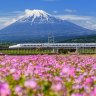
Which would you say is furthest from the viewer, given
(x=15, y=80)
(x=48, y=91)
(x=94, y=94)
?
(x=15, y=80)

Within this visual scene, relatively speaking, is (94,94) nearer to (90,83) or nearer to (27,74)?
(90,83)

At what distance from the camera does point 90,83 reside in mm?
4402

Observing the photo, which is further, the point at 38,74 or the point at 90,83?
the point at 38,74

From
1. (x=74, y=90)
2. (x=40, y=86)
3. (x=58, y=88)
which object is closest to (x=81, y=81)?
(x=74, y=90)

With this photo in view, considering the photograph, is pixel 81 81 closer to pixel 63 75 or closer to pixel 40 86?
pixel 63 75

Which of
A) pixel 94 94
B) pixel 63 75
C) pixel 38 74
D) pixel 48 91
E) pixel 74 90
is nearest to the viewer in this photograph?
pixel 94 94

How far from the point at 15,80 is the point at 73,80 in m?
0.69

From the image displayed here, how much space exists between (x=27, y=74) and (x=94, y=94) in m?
1.89

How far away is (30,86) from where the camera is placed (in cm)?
355

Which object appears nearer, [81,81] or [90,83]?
[90,83]

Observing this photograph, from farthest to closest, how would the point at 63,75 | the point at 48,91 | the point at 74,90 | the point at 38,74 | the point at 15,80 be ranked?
the point at 38,74 < the point at 63,75 < the point at 15,80 < the point at 74,90 < the point at 48,91

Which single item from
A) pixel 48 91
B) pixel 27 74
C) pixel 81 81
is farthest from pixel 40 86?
pixel 27 74

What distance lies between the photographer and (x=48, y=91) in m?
3.83

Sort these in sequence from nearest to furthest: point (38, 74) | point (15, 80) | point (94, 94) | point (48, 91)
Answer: point (94, 94), point (48, 91), point (15, 80), point (38, 74)
